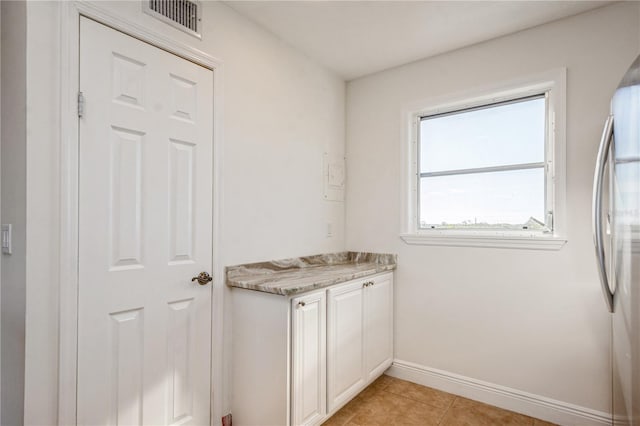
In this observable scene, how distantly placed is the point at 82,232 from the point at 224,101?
1.05 m

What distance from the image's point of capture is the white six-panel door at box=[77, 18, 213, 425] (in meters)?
1.45

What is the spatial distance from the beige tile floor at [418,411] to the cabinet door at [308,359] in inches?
13.4

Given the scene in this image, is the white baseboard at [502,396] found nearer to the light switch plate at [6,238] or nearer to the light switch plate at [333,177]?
the light switch plate at [333,177]

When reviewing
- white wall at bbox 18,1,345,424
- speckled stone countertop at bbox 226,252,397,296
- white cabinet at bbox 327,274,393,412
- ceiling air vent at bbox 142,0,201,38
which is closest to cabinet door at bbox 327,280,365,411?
white cabinet at bbox 327,274,393,412

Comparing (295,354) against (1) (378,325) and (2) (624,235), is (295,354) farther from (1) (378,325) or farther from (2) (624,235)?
(2) (624,235)

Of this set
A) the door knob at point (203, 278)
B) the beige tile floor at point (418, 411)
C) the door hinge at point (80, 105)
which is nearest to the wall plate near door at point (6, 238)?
the door hinge at point (80, 105)

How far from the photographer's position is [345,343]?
85.4 inches

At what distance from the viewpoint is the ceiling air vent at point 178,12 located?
1.66 meters

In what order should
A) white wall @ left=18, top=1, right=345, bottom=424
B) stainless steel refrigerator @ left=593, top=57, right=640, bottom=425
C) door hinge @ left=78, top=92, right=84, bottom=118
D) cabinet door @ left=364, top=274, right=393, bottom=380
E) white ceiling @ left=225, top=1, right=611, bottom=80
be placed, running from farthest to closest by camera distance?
cabinet door @ left=364, top=274, right=393, bottom=380, white ceiling @ left=225, top=1, right=611, bottom=80, door hinge @ left=78, top=92, right=84, bottom=118, white wall @ left=18, top=1, right=345, bottom=424, stainless steel refrigerator @ left=593, top=57, right=640, bottom=425

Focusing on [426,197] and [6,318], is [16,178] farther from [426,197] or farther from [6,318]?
[426,197]

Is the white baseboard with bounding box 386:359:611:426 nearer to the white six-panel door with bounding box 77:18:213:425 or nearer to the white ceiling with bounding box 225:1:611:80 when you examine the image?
the white six-panel door with bounding box 77:18:213:425

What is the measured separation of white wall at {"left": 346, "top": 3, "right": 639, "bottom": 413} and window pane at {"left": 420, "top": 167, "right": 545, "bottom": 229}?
20 centimetres

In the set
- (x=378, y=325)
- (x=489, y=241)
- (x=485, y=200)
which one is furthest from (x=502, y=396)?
(x=485, y=200)

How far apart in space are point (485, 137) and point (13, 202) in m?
2.81
